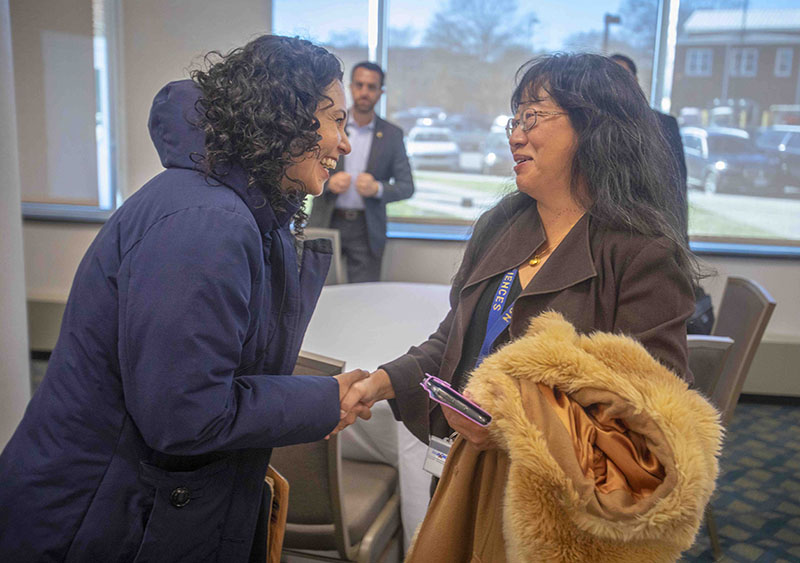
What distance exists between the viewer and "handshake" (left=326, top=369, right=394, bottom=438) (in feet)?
4.54

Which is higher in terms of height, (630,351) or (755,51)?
(755,51)

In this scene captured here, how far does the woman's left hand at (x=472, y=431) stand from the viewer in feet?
3.77

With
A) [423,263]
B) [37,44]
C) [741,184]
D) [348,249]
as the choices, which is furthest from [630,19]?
[37,44]

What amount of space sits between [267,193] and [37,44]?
178 inches

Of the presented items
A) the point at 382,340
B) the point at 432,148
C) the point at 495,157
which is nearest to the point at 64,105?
the point at 432,148

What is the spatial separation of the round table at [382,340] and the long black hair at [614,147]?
99 centimetres

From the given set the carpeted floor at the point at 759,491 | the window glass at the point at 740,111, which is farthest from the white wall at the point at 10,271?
the window glass at the point at 740,111

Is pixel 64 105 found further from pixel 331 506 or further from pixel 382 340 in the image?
pixel 331 506

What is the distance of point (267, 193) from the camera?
1147mm

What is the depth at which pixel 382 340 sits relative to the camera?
2.68m

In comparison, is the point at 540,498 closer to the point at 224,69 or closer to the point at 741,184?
the point at 224,69

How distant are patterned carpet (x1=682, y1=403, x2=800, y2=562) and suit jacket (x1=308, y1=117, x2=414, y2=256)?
94.3 inches

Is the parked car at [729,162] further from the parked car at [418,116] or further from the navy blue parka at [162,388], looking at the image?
the navy blue parka at [162,388]

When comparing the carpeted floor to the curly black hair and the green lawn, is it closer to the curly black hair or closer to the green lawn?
the green lawn
